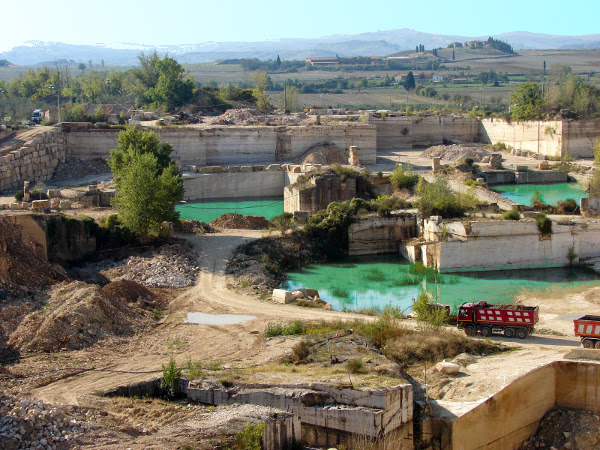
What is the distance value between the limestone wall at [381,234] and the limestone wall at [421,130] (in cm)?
2772

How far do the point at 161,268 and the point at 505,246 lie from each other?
12507mm

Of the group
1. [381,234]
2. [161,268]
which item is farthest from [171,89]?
[161,268]

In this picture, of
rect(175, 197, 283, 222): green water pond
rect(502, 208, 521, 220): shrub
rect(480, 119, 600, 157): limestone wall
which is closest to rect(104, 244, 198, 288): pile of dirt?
rect(175, 197, 283, 222): green water pond

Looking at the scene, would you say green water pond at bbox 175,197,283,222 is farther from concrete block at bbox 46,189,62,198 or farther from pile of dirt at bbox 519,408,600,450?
pile of dirt at bbox 519,408,600,450

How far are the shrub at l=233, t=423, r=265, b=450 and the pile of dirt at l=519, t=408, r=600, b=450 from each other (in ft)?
20.8

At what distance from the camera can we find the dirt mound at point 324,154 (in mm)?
49625

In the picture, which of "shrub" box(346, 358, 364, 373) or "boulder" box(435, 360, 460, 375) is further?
"boulder" box(435, 360, 460, 375)

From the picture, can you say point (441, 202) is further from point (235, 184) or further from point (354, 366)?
point (235, 184)

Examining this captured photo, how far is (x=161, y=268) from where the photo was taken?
2617 cm

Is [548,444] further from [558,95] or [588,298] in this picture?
[558,95]

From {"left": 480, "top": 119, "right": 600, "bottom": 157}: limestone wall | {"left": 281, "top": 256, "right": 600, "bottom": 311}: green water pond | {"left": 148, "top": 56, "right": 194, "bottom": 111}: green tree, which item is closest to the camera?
{"left": 281, "top": 256, "right": 600, "bottom": 311}: green water pond

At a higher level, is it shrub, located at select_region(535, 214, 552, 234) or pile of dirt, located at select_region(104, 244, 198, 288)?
shrub, located at select_region(535, 214, 552, 234)

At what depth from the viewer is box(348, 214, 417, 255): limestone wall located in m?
31.8

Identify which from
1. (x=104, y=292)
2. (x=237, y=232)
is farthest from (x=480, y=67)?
(x=104, y=292)
